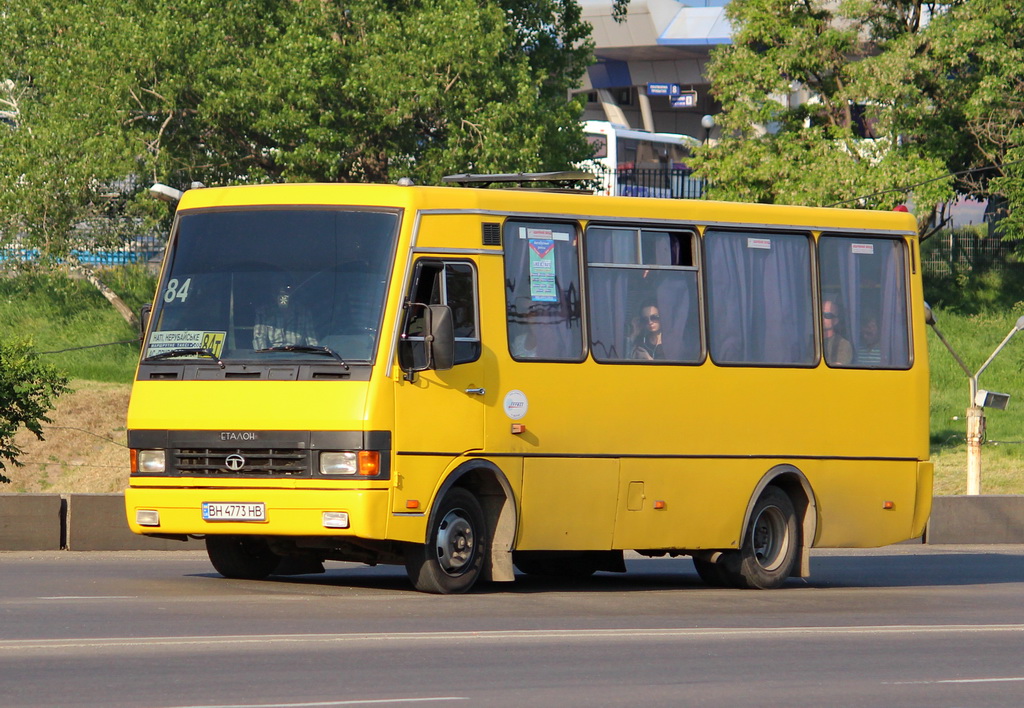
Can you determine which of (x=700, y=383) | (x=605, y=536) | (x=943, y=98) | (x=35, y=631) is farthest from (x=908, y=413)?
(x=943, y=98)

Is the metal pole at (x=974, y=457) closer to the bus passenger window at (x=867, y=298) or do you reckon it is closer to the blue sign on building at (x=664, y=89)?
the bus passenger window at (x=867, y=298)

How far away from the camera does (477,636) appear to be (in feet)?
34.5

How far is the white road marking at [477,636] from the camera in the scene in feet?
31.7

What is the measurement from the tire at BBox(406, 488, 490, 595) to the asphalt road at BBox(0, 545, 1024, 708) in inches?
9.4

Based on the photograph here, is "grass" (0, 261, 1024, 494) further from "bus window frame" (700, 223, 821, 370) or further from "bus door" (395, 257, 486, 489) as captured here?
"bus door" (395, 257, 486, 489)

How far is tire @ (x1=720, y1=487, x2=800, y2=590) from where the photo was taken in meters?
15.3

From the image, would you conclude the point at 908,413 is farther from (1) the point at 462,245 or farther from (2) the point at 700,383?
(1) the point at 462,245

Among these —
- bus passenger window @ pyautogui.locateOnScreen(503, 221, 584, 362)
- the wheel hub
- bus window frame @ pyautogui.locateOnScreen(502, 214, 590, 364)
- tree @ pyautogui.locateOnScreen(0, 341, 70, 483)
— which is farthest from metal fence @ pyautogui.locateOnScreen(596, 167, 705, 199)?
the wheel hub

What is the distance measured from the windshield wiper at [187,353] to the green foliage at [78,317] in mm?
27026

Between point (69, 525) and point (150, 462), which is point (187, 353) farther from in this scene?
point (69, 525)

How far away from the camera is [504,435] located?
13461mm

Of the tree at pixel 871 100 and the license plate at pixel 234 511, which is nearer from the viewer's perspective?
the license plate at pixel 234 511

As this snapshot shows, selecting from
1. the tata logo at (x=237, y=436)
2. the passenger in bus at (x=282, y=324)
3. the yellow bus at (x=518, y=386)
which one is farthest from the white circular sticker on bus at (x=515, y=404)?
the tata logo at (x=237, y=436)

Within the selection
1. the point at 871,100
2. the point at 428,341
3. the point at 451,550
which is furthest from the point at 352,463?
the point at 871,100
